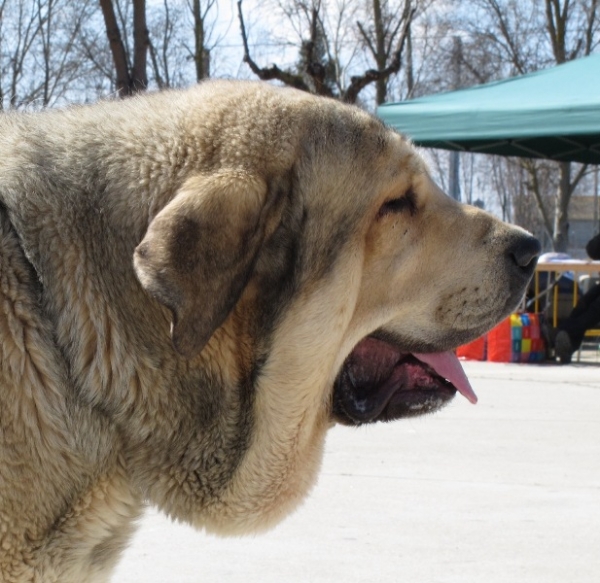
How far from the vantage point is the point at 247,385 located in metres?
2.44

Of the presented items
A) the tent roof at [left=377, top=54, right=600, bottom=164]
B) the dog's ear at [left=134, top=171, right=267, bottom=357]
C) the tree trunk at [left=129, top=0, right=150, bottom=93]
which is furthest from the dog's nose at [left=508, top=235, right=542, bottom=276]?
the tree trunk at [left=129, top=0, right=150, bottom=93]

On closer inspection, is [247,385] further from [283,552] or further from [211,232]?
[283,552]

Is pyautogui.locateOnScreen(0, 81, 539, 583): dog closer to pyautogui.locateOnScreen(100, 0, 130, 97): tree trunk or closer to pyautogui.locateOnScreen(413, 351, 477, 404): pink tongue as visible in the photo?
pyautogui.locateOnScreen(413, 351, 477, 404): pink tongue

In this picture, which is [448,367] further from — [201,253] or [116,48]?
[116,48]

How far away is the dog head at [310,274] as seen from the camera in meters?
2.26

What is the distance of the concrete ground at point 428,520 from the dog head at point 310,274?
1.07 m

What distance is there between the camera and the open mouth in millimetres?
2822

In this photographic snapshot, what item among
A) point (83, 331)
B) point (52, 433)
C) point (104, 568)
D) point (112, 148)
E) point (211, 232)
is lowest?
point (104, 568)

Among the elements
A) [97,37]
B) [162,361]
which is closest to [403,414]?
[162,361]

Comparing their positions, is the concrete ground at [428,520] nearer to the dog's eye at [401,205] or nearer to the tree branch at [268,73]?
the dog's eye at [401,205]

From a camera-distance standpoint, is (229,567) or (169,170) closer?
(169,170)

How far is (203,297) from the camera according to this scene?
2205 mm

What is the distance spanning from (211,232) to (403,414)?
3.30 feet

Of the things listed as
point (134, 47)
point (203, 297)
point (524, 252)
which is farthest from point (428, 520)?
point (134, 47)
